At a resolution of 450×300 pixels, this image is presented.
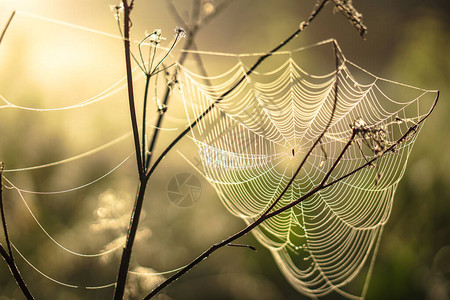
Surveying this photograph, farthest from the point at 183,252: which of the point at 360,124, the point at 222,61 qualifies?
the point at 360,124

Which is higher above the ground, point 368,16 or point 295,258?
point 368,16

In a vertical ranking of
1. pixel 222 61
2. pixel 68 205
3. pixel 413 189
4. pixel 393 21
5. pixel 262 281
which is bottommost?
pixel 262 281

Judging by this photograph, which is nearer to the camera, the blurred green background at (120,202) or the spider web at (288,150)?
the spider web at (288,150)

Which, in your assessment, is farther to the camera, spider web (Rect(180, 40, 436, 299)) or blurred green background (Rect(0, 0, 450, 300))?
blurred green background (Rect(0, 0, 450, 300))

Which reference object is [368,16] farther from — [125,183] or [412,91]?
[125,183]

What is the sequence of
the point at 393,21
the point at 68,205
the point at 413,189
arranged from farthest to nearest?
1. the point at 393,21
2. the point at 413,189
3. the point at 68,205

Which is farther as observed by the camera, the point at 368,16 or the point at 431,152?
the point at 368,16

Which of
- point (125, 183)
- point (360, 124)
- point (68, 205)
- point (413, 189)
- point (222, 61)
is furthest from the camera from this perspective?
point (222, 61)
